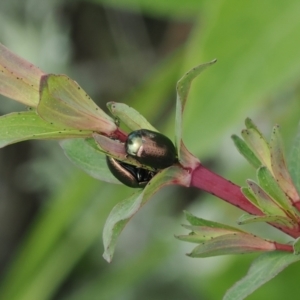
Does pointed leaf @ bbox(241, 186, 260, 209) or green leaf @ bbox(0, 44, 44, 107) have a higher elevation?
green leaf @ bbox(0, 44, 44, 107)

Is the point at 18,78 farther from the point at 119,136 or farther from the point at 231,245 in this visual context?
the point at 231,245

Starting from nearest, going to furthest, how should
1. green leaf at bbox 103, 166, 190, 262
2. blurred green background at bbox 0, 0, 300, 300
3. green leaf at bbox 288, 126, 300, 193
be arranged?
green leaf at bbox 103, 166, 190, 262 → green leaf at bbox 288, 126, 300, 193 → blurred green background at bbox 0, 0, 300, 300

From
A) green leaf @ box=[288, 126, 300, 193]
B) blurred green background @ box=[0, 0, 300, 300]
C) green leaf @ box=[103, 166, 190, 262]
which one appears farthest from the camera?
blurred green background @ box=[0, 0, 300, 300]

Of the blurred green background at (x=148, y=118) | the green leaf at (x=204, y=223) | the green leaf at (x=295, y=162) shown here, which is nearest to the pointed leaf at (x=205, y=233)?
the green leaf at (x=204, y=223)

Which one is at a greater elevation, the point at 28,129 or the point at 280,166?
the point at 28,129

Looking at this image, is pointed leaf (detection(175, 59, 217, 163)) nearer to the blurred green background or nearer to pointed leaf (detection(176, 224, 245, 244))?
pointed leaf (detection(176, 224, 245, 244))

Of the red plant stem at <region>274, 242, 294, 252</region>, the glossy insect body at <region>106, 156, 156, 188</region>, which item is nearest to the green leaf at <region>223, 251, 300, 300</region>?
the red plant stem at <region>274, 242, 294, 252</region>

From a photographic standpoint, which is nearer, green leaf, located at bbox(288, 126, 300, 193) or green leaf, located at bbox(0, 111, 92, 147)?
green leaf, located at bbox(0, 111, 92, 147)

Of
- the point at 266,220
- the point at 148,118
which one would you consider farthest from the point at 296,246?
the point at 148,118
